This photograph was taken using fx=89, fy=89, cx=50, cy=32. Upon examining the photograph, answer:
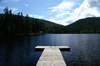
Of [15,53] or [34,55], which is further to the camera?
[15,53]

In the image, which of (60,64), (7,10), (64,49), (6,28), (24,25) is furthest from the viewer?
(24,25)

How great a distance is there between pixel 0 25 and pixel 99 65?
336 ft

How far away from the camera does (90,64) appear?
13383 millimetres

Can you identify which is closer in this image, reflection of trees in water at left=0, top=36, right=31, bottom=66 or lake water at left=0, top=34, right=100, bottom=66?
lake water at left=0, top=34, right=100, bottom=66

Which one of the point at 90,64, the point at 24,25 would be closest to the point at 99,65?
the point at 90,64

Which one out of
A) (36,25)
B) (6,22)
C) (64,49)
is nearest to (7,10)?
(6,22)

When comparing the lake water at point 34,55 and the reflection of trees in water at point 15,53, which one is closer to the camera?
the lake water at point 34,55

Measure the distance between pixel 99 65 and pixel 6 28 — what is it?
310ft

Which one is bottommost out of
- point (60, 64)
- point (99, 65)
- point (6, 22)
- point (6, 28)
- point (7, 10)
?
point (99, 65)

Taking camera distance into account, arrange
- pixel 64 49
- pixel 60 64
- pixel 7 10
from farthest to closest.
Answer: pixel 7 10 → pixel 64 49 → pixel 60 64

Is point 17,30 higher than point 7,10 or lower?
lower

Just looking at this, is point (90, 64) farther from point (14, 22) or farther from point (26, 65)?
point (14, 22)

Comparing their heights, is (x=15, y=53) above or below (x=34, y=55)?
above

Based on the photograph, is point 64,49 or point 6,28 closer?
point 64,49
